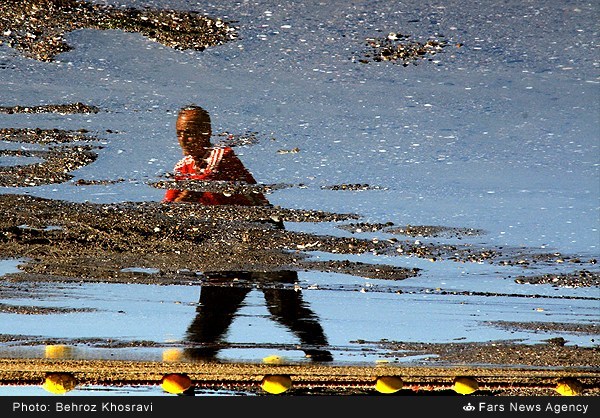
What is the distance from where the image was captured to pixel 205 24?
4305mm

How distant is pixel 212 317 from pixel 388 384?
76cm

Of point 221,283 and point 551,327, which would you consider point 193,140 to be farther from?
point 551,327

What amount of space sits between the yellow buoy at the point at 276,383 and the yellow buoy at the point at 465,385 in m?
0.64

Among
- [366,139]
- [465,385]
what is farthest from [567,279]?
[366,139]

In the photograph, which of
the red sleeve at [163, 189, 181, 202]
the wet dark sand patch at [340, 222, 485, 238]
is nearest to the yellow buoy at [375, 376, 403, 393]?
the wet dark sand patch at [340, 222, 485, 238]

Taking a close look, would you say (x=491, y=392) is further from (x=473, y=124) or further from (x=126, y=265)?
(x=126, y=265)

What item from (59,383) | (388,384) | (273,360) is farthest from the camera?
(273,360)

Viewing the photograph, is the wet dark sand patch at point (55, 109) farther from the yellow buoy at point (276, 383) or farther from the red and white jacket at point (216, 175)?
the yellow buoy at point (276, 383)

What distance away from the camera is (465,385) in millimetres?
4215

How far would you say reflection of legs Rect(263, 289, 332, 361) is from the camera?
4391 millimetres

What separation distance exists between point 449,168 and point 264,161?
2.46ft

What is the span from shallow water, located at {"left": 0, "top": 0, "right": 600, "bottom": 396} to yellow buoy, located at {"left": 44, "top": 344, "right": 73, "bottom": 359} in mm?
53

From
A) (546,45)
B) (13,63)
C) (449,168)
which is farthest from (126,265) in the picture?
(546,45)

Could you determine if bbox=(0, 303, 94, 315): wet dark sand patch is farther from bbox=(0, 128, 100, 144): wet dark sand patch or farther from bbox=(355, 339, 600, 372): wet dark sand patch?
bbox=(355, 339, 600, 372): wet dark sand patch
